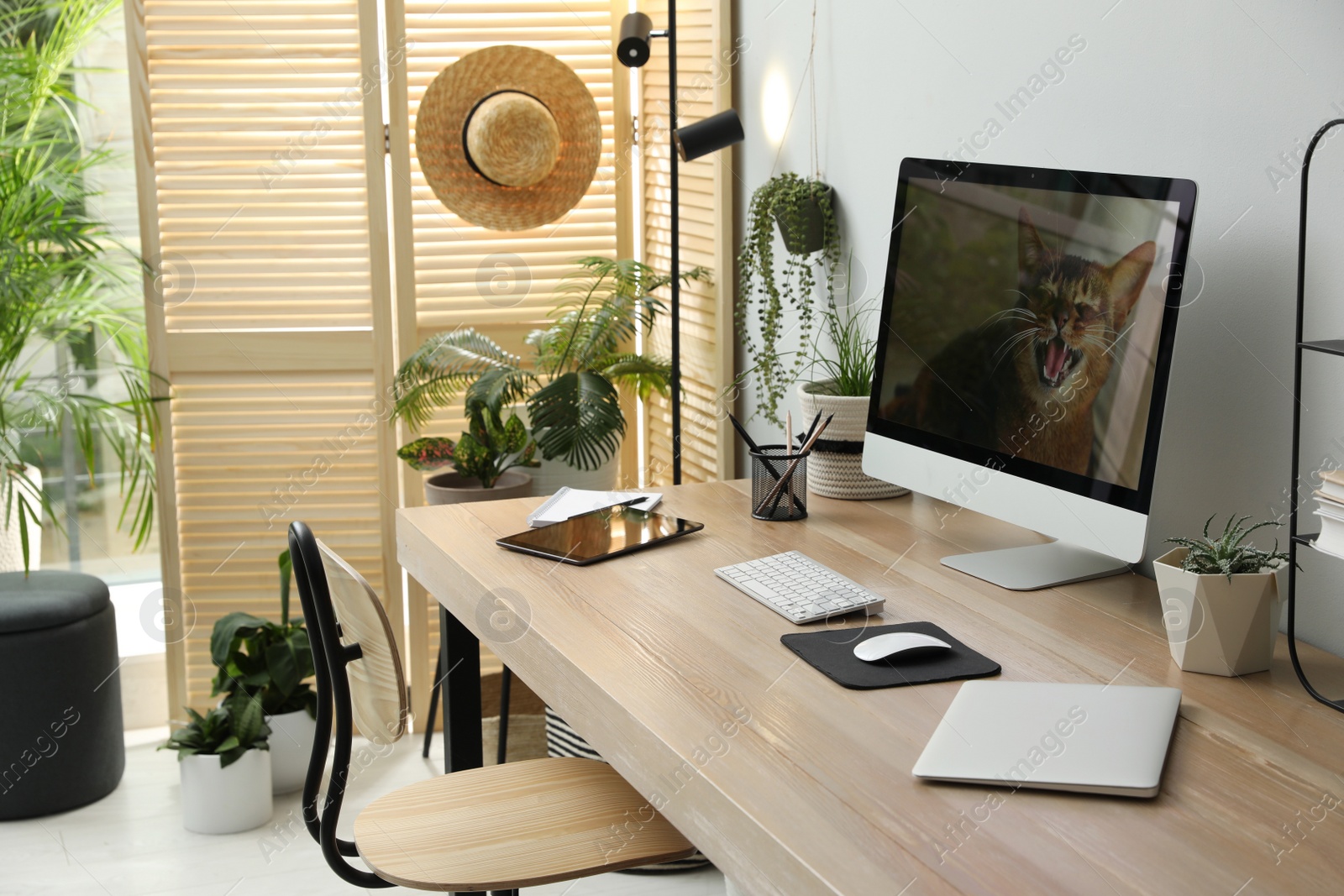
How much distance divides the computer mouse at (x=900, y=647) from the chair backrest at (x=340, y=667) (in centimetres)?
58

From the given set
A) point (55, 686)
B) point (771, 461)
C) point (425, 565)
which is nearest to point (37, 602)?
point (55, 686)

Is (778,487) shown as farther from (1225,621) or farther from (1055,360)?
(1225,621)

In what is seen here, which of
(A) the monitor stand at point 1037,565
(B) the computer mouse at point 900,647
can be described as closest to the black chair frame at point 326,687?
(B) the computer mouse at point 900,647

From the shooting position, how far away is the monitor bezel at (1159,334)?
56.9 inches

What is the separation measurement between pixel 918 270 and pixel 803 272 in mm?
720

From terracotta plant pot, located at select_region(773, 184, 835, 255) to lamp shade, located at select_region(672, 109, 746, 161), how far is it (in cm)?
17

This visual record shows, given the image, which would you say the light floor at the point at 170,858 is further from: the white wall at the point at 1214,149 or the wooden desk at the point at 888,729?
the white wall at the point at 1214,149

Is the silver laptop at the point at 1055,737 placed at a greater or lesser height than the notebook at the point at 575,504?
lesser

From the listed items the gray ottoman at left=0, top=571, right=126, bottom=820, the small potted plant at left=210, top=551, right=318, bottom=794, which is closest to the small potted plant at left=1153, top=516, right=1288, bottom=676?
the small potted plant at left=210, top=551, right=318, bottom=794

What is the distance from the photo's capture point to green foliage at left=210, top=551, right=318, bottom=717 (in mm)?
2982

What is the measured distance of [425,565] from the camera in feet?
6.61

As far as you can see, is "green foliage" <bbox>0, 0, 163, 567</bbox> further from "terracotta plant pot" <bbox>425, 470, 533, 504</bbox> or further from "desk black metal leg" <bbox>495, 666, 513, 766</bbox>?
"desk black metal leg" <bbox>495, 666, 513, 766</bbox>

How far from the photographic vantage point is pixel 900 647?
1.38m

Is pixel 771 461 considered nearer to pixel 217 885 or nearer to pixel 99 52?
pixel 217 885
